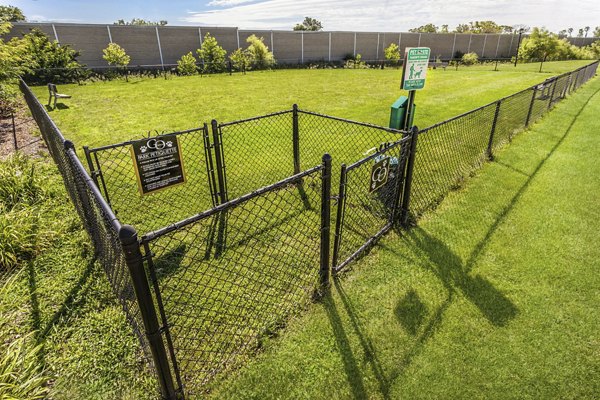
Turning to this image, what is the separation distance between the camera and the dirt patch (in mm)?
7336

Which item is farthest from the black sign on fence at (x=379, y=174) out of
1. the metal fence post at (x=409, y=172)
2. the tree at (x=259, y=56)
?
the tree at (x=259, y=56)

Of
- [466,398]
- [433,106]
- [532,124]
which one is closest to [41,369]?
[466,398]

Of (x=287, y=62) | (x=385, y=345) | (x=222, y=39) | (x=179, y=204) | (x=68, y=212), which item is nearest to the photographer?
(x=385, y=345)

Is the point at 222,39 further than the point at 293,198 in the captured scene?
Yes

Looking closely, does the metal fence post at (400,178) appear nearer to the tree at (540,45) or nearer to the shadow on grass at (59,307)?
the shadow on grass at (59,307)

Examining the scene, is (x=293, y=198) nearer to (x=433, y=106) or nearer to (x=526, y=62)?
(x=433, y=106)

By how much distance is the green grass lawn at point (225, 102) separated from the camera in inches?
392

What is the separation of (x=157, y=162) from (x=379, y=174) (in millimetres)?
2402

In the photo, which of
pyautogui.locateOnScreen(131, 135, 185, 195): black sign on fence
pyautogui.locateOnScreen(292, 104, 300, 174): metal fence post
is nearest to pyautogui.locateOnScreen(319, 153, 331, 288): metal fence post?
pyautogui.locateOnScreen(131, 135, 185, 195): black sign on fence

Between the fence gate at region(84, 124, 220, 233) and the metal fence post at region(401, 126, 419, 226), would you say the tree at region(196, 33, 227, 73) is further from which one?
the metal fence post at region(401, 126, 419, 226)

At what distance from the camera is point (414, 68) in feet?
14.9

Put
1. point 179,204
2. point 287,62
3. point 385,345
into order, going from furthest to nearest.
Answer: point 287,62, point 179,204, point 385,345

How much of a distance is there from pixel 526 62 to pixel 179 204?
47.2 meters

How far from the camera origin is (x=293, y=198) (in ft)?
16.9
